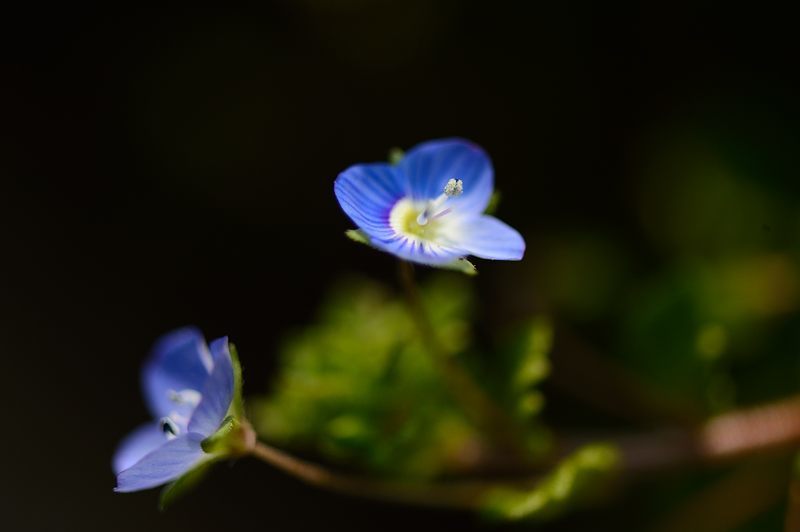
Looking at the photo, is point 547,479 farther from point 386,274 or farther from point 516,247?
point 386,274

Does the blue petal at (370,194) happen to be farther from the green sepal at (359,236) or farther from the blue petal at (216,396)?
the blue petal at (216,396)

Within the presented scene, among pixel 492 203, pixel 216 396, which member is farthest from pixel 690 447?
pixel 216 396

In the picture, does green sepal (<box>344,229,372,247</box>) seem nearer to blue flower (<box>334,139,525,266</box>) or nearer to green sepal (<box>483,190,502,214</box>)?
blue flower (<box>334,139,525,266</box>)

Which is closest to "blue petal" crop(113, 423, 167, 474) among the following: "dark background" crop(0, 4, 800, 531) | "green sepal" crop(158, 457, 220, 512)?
"green sepal" crop(158, 457, 220, 512)

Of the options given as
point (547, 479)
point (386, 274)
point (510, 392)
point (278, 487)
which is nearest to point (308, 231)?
point (386, 274)

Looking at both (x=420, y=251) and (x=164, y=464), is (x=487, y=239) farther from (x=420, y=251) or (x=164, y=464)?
(x=164, y=464)

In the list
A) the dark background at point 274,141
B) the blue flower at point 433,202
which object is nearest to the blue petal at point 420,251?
the blue flower at point 433,202
